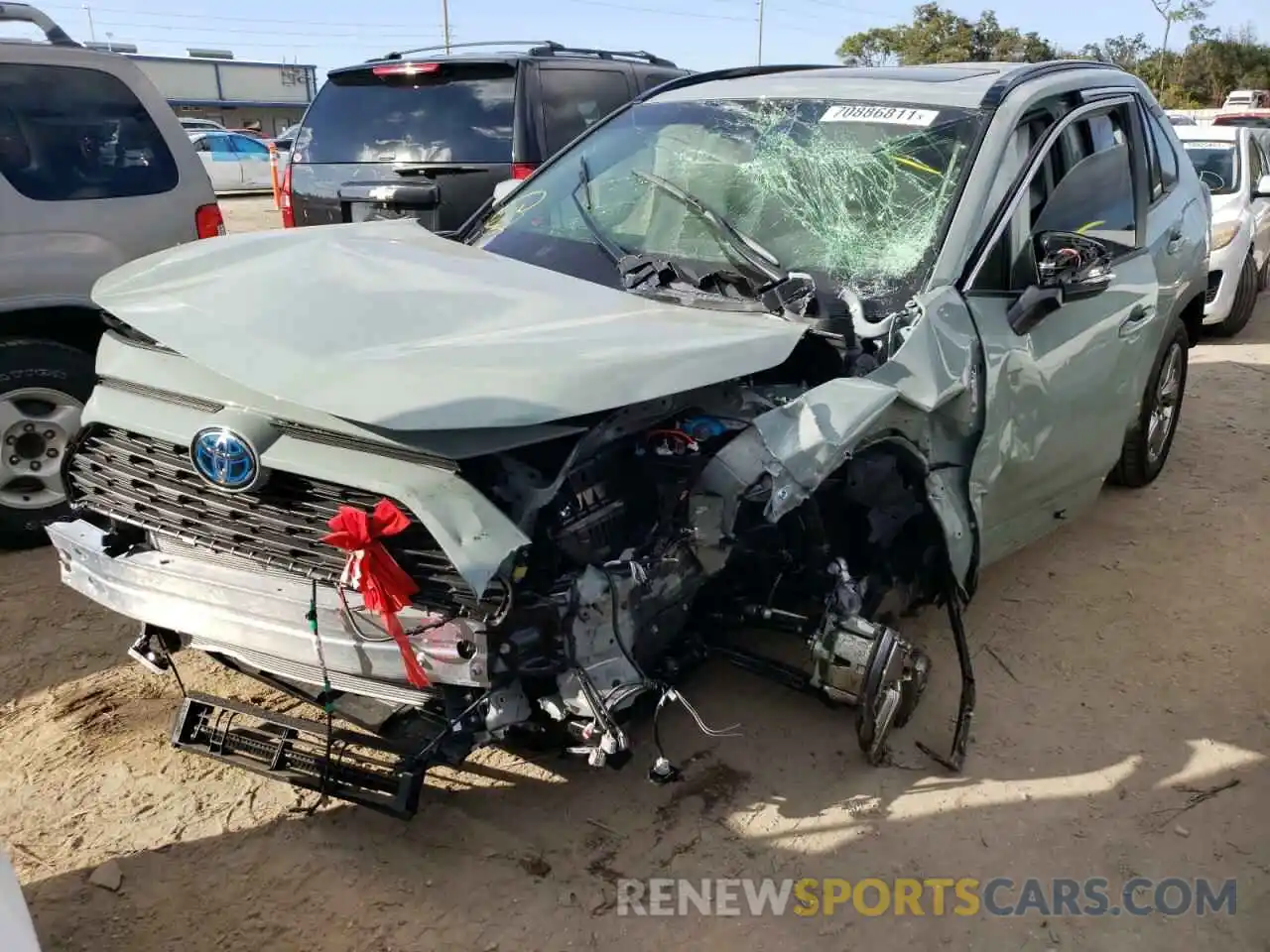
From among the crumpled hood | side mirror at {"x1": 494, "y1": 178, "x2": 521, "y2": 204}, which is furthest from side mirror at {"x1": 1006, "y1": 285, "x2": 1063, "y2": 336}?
side mirror at {"x1": 494, "y1": 178, "x2": 521, "y2": 204}

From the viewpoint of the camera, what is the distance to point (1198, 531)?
16.5 feet

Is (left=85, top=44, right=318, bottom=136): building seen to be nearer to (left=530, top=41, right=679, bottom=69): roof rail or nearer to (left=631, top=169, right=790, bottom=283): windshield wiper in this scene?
(left=530, top=41, right=679, bottom=69): roof rail

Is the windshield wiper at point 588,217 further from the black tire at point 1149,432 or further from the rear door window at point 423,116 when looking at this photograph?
the black tire at point 1149,432

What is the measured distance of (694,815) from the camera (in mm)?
3012

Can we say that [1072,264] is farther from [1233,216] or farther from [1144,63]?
[1144,63]

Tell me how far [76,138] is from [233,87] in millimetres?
46799

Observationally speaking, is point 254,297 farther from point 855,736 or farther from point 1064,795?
point 1064,795

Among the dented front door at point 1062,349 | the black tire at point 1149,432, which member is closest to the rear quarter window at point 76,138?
the dented front door at point 1062,349

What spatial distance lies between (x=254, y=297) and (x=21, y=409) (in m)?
2.48

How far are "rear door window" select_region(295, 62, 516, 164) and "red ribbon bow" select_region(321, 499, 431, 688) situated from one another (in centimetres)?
468

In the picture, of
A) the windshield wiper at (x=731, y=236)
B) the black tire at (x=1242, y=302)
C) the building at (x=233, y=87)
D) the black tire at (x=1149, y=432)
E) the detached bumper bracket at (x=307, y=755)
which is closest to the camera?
the detached bumper bracket at (x=307, y=755)

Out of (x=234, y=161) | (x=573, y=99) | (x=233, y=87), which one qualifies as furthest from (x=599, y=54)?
(x=233, y=87)

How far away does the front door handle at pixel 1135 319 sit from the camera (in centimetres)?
402

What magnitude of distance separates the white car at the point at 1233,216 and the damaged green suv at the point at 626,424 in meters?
5.63
